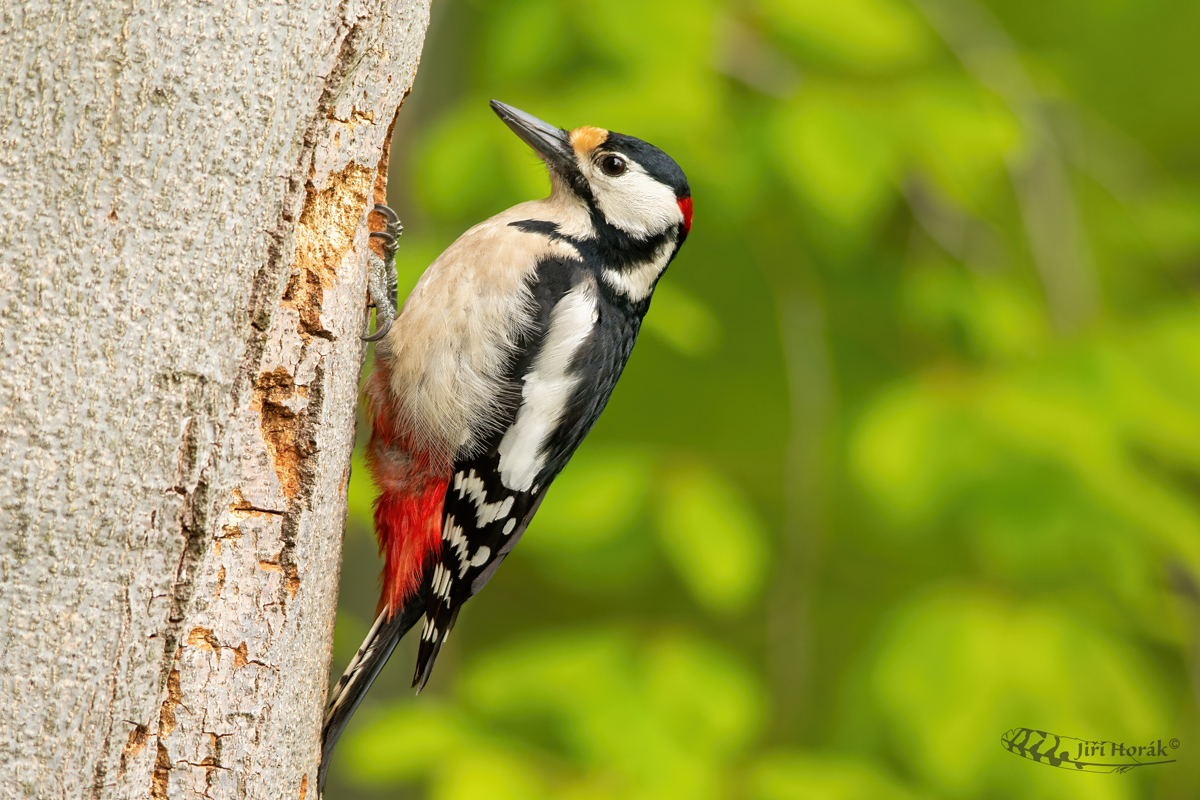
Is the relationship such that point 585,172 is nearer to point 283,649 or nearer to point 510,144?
point 510,144

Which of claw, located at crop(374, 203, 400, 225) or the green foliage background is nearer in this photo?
claw, located at crop(374, 203, 400, 225)

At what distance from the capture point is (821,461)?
10.5 feet

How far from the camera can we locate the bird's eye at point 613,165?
262 cm

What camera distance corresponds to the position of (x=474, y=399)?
7.59 feet

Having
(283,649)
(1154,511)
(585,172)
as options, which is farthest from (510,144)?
(1154,511)

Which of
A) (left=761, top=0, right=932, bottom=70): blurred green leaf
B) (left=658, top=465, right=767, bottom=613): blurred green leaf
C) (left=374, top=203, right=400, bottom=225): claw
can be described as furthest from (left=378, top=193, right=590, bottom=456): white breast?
(left=761, top=0, right=932, bottom=70): blurred green leaf

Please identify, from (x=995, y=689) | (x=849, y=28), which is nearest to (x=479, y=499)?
(x=995, y=689)

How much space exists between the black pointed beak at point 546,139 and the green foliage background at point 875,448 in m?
0.07

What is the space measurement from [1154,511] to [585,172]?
1.73 m

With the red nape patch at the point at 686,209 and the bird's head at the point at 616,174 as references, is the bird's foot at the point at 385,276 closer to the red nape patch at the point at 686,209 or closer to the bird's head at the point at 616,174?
the bird's head at the point at 616,174

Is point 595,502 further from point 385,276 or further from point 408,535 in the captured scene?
point 385,276

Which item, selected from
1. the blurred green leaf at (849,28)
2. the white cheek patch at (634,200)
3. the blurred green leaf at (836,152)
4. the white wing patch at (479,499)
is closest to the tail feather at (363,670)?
the white wing patch at (479,499)

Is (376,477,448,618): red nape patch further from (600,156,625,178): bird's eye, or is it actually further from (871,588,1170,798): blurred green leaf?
(871,588,1170,798): blurred green leaf

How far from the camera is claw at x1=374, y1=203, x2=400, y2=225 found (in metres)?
1.93
